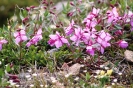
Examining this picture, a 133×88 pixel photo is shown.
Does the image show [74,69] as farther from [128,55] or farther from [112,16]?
[112,16]

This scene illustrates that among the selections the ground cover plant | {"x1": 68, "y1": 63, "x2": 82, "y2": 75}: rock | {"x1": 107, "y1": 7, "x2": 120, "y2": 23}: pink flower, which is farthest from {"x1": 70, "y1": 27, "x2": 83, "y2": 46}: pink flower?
{"x1": 107, "y1": 7, "x2": 120, "y2": 23}: pink flower

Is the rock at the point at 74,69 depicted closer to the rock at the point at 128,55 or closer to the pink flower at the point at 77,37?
the pink flower at the point at 77,37

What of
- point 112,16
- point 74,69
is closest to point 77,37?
point 74,69

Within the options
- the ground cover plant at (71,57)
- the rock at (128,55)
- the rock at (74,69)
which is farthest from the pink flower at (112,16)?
the rock at (74,69)

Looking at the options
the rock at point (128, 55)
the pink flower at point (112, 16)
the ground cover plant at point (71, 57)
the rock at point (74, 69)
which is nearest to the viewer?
the ground cover plant at point (71, 57)

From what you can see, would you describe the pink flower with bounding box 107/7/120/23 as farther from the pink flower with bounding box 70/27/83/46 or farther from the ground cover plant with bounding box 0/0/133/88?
the pink flower with bounding box 70/27/83/46

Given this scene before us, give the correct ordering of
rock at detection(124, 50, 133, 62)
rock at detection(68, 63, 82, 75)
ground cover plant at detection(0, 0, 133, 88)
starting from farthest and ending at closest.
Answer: rock at detection(124, 50, 133, 62) → rock at detection(68, 63, 82, 75) → ground cover plant at detection(0, 0, 133, 88)

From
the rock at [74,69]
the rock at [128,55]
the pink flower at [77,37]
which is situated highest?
the pink flower at [77,37]

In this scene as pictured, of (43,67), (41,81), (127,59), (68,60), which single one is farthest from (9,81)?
(127,59)

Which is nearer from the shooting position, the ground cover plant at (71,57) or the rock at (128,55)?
the ground cover plant at (71,57)

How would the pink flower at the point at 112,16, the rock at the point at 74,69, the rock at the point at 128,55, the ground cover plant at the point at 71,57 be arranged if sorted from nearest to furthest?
1. the ground cover plant at the point at 71,57
2. the rock at the point at 74,69
3. the rock at the point at 128,55
4. the pink flower at the point at 112,16

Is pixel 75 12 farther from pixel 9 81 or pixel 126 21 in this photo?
pixel 9 81
